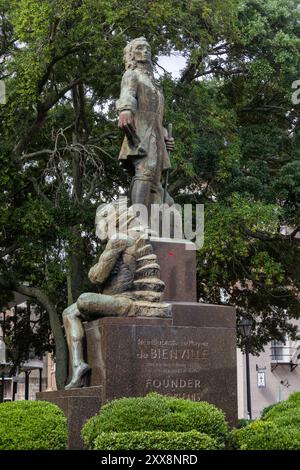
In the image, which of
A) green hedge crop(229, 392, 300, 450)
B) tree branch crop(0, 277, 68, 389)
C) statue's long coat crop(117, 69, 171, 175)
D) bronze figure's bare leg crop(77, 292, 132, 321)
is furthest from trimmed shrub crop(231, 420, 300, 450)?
tree branch crop(0, 277, 68, 389)

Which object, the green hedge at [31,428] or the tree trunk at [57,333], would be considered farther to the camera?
the tree trunk at [57,333]

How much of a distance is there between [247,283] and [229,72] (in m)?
6.52

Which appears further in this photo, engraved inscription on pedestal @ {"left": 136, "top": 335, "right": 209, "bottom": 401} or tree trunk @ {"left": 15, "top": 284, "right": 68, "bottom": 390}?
tree trunk @ {"left": 15, "top": 284, "right": 68, "bottom": 390}

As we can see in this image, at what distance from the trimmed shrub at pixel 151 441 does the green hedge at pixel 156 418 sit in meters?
0.26

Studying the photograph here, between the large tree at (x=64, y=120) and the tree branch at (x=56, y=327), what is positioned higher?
the large tree at (x=64, y=120)

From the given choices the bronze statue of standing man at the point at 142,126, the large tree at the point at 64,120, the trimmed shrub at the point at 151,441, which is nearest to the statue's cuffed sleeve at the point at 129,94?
the bronze statue of standing man at the point at 142,126

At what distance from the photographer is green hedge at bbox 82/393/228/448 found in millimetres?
7312

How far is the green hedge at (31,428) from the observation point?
7555 mm

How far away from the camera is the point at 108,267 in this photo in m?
9.98

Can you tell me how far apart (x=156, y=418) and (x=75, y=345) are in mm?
2811

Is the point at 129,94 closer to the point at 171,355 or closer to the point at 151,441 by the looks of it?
the point at 171,355

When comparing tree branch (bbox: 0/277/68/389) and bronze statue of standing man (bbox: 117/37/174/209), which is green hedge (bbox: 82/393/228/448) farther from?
tree branch (bbox: 0/277/68/389)

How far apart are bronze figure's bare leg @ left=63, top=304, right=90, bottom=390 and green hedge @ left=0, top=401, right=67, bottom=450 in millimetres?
1549

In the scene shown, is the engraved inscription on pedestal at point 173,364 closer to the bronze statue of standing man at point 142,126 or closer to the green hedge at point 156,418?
the green hedge at point 156,418
